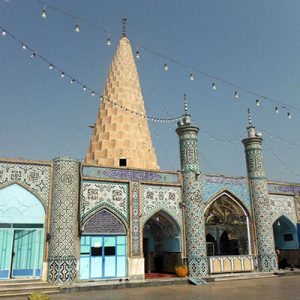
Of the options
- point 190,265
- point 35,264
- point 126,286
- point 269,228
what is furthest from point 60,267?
point 269,228

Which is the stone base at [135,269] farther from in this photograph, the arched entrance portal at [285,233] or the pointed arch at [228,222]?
the arched entrance portal at [285,233]

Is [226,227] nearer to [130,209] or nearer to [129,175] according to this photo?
[130,209]

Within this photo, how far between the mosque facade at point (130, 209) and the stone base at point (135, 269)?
3cm

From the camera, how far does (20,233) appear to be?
11227mm

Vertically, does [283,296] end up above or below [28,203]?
below

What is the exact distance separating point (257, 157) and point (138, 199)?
5.92 m

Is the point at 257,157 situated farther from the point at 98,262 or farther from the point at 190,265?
the point at 98,262

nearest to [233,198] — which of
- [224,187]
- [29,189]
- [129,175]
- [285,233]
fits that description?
[224,187]

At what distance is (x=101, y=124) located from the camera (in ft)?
52.8

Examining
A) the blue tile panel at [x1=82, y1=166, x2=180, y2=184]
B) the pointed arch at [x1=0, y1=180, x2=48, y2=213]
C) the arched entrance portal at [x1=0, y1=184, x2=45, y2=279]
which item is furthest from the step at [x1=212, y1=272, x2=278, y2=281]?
the pointed arch at [x1=0, y1=180, x2=48, y2=213]

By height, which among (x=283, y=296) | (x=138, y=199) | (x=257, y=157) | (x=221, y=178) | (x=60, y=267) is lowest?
(x=283, y=296)

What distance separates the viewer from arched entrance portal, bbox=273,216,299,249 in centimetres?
1603

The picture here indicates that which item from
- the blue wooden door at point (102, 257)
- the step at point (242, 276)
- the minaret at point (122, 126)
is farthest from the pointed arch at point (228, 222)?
the blue wooden door at point (102, 257)

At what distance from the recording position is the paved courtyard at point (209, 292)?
9.00 metres
